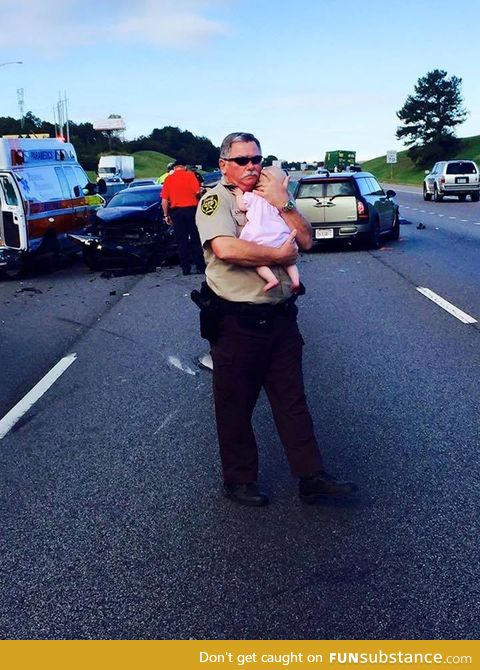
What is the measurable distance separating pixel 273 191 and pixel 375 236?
15954mm

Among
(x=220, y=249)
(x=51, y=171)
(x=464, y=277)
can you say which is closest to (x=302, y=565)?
(x=220, y=249)

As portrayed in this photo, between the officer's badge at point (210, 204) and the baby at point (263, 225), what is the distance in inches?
4.4

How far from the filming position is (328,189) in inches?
761

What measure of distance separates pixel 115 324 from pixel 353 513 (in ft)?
22.7

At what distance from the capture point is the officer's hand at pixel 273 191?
14.0 ft

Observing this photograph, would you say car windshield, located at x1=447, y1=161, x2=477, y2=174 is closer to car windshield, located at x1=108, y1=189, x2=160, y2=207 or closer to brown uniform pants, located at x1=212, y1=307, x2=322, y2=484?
car windshield, located at x1=108, y1=189, x2=160, y2=207

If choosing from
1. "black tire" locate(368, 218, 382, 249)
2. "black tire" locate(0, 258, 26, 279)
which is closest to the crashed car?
"black tire" locate(0, 258, 26, 279)

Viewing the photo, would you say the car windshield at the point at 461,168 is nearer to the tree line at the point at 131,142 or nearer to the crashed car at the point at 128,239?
the crashed car at the point at 128,239

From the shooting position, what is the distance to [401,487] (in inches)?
191

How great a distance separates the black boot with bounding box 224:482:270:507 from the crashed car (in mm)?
12363

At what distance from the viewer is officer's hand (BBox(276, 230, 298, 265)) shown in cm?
429

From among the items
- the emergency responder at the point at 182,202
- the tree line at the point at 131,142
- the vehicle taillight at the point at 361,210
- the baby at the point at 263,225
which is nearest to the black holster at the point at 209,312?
the baby at the point at 263,225

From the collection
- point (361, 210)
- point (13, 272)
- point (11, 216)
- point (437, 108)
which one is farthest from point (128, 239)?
point (437, 108)
